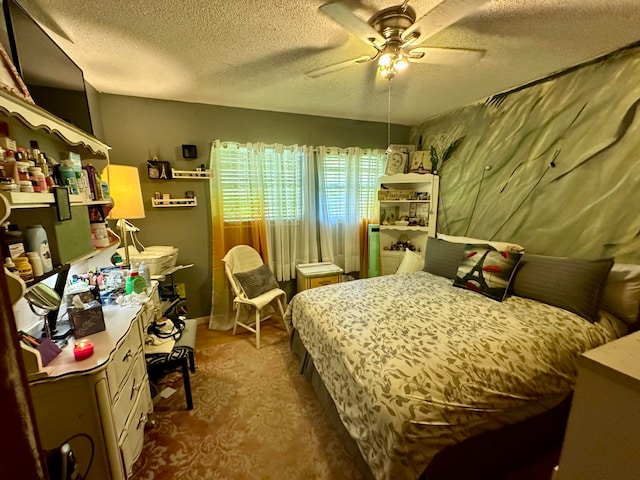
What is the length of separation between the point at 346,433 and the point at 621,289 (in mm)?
1995

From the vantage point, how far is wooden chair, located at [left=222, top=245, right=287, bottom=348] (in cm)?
252

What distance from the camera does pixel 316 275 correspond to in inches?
112

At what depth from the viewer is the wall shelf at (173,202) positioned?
2588mm

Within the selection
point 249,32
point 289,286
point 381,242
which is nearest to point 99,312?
point 249,32

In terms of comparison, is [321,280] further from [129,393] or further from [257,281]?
[129,393]

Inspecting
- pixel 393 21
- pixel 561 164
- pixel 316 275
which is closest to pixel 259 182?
pixel 316 275

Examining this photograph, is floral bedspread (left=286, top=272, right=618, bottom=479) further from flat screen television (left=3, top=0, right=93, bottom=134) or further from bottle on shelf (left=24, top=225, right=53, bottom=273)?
flat screen television (left=3, top=0, right=93, bottom=134)

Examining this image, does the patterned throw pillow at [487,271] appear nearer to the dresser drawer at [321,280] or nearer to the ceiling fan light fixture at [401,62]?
the dresser drawer at [321,280]

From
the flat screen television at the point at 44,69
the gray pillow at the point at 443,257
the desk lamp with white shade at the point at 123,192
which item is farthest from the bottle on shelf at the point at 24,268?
the gray pillow at the point at 443,257

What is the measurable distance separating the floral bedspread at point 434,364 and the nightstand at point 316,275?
2.94 feet

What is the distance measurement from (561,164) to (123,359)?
3218 millimetres

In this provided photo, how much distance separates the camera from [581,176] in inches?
77.4

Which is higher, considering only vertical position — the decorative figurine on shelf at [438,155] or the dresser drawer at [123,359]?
the decorative figurine on shelf at [438,155]

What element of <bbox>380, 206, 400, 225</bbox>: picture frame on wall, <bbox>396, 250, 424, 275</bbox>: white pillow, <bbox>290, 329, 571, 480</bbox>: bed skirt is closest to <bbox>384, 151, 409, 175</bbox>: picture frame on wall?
<bbox>380, 206, 400, 225</bbox>: picture frame on wall
